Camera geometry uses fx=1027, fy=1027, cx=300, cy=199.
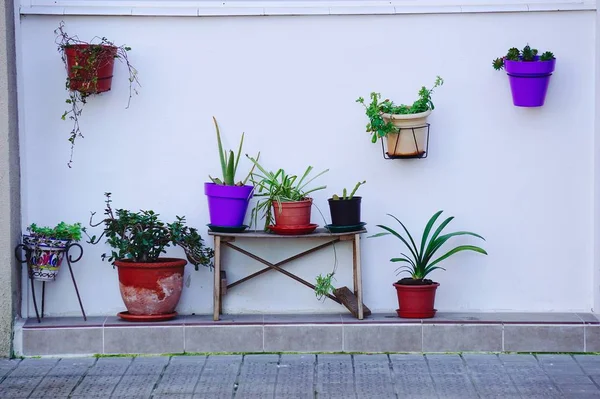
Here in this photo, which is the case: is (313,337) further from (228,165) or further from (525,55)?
(525,55)

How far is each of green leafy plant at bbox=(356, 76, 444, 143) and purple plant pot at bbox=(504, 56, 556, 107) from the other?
1.65 feet

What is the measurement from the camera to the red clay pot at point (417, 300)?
6.82m

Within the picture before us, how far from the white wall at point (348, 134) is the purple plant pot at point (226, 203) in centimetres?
34

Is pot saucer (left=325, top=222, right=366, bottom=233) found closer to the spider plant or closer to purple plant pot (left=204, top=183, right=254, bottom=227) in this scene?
the spider plant

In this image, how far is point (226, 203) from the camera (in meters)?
6.82

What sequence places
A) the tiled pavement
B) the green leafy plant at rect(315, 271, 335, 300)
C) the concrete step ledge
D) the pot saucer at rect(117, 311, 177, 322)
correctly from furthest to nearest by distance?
1. the green leafy plant at rect(315, 271, 335, 300)
2. the pot saucer at rect(117, 311, 177, 322)
3. the concrete step ledge
4. the tiled pavement

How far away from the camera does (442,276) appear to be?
7172mm

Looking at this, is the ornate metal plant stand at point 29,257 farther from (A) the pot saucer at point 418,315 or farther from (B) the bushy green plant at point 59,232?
(A) the pot saucer at point 418,315

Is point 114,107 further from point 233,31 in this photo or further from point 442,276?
point 442,276

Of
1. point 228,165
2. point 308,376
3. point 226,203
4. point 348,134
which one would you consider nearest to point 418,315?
point 308,376

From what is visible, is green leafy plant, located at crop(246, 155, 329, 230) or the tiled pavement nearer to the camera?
the tiled pavement

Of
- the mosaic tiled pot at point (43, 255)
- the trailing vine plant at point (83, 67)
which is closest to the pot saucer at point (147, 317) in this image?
the mosaic tiled pot at point (43, 255)

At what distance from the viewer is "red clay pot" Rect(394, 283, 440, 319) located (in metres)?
6.82

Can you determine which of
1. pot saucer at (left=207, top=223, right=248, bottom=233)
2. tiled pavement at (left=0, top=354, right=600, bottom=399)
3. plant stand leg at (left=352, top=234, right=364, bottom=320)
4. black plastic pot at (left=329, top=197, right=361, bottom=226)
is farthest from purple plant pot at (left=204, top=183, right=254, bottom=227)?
tiled pavement at (left=0, top=354, right=600, bottom=399)
